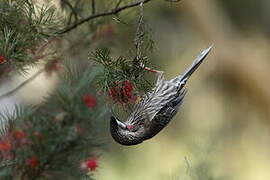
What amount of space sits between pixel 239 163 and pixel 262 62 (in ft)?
2.54

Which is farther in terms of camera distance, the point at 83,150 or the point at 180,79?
the point at 83,150

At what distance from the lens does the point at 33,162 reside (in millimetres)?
1541

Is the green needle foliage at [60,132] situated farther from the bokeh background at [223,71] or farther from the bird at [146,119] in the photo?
the bokeh background at [223,71]

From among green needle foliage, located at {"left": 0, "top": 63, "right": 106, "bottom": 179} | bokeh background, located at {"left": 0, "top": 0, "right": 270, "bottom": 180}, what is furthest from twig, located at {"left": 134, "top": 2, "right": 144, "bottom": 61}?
bokeh background, located at {"left": 0, "top": 0, "right": 270, "bottom": 180}

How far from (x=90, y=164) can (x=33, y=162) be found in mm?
126

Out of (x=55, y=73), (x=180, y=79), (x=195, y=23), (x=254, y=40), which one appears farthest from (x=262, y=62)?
(x=180, y=79)

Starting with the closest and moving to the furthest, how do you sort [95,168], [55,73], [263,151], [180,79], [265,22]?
[180,79]
[95,168]
[55,73]
[263,151]
[265,22]

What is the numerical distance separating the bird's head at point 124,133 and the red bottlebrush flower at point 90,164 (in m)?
0.41

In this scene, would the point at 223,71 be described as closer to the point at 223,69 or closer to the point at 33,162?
the point at 223,69

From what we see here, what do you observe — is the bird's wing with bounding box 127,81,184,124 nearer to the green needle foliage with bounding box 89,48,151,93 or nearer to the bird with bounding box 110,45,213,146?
the bird with bounding box 110,45,213,146

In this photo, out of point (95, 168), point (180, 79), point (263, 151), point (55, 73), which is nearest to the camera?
point (180, 79)

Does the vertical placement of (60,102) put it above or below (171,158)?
above

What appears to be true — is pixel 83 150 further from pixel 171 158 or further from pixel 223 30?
pixel 223 30

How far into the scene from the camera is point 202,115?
4.40 m
